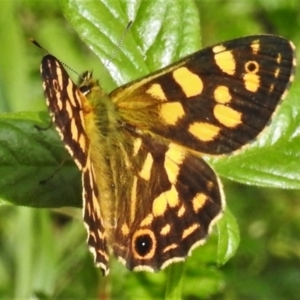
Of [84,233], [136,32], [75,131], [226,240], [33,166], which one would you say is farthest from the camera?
[84,233]

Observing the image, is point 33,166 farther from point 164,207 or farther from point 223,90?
point 223,90

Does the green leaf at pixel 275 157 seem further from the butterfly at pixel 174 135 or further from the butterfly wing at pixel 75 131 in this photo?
the butterfly wing at pixel 75 131

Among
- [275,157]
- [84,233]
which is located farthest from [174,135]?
[84,233]

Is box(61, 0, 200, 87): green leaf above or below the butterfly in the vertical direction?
above

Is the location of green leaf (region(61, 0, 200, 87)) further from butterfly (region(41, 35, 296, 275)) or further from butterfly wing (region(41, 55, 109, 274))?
butterfly wing (region(41, 55, 109, 274))

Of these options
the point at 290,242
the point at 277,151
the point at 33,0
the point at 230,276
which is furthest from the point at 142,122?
the point at 33,0

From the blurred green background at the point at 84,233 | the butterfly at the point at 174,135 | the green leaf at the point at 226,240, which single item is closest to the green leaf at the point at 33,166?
the butterfly at the point at 174,135

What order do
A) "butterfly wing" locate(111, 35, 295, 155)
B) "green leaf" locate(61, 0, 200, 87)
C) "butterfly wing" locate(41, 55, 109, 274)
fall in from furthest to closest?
1. "green leaf" locate(61, 0, 200, 87)
2. "butterfly wing" locate(111, 35, 295, 155)
3. "butterfly wing" locate(41, 55, 109, 274)

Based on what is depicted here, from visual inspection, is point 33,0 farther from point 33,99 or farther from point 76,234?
point 76,234

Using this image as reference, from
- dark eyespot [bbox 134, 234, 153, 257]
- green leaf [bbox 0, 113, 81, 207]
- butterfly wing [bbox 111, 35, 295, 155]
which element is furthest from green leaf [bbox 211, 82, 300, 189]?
green leaf [bbox 0, 113, 81, 207]
